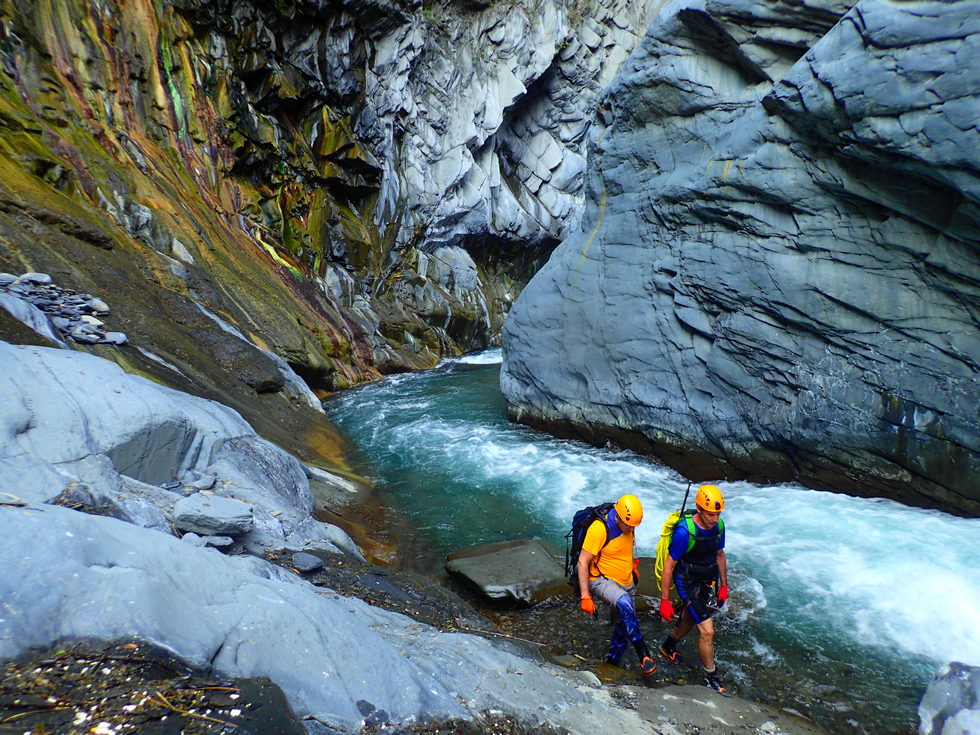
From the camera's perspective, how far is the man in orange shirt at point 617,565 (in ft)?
18.6

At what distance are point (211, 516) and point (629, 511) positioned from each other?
407 centimetres

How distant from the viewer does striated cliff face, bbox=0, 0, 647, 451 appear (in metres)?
12.8

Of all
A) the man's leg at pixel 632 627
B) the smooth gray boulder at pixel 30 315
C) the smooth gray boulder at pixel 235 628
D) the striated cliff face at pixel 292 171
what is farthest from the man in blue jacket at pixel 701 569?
the smooth gray boulder at pixel 30 315

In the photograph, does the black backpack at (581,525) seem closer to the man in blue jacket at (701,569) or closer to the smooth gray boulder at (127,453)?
the man in blue jacket at (701,569)

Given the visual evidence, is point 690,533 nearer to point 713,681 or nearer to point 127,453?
point 713,681

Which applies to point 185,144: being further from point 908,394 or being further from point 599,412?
point 908,394

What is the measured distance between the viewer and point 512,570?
7660 millimetres

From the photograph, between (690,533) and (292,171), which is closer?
(690,533)

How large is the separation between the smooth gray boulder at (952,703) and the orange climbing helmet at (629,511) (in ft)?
9.36

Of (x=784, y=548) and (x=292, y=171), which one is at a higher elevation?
(x=292, y=171)

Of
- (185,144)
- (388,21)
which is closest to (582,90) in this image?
(388,21)

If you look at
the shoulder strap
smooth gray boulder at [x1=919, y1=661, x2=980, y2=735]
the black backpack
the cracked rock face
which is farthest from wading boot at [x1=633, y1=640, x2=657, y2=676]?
the cracked rock face

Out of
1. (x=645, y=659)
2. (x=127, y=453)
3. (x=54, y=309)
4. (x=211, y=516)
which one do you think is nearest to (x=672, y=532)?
(x=645, y=659)

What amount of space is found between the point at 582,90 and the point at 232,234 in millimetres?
27252
